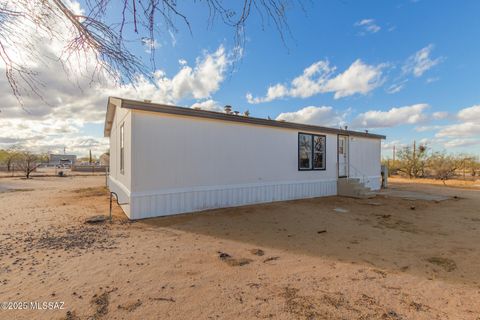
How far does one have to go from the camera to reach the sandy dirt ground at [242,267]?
235cm

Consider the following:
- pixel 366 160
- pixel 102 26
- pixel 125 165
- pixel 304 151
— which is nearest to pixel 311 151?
pixel 304 151

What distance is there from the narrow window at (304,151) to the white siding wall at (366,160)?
9.24 ft

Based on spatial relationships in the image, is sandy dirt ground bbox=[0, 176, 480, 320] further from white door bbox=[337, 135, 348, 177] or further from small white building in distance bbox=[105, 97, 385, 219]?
white door bbox=[337, 135, 348, 177]

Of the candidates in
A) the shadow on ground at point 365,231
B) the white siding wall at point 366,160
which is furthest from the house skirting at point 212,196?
the white siding wall at point 366,160

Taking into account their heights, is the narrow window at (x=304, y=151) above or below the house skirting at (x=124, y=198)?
above

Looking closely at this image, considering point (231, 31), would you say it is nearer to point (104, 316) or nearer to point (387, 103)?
point (104, 316)

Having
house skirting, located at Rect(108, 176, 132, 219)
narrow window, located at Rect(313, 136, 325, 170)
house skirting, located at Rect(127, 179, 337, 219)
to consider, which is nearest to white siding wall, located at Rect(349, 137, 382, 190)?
narrow window, located at Rect(313, 136, 325, 170)

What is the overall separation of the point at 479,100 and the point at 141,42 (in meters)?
18.7

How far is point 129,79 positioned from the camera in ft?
8.16

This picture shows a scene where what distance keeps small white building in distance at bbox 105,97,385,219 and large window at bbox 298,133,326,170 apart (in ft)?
0.13

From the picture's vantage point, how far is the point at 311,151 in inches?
381

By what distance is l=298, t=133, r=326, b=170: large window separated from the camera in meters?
9.34

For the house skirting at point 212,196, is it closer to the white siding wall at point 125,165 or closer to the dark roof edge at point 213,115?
the white siding wall at point 125,165

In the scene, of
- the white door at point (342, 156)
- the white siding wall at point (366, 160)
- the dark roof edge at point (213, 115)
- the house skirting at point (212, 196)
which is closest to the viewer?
the dark roof edge at point (213, 115)
